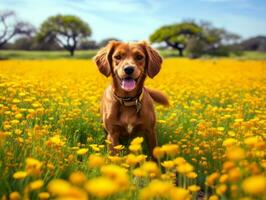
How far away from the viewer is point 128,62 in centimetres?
457

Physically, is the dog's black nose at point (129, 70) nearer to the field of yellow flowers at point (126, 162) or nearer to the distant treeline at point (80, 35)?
the field of yellow flowers at point (126, 162)

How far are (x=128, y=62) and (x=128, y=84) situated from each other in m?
0.25

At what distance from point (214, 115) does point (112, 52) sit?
160cm

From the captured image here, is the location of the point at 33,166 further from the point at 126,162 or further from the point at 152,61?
the point at 152,61

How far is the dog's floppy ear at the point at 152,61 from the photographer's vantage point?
4.93m

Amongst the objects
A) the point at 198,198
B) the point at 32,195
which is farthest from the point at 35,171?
the point at 198,198

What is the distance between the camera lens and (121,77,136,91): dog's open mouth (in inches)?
178

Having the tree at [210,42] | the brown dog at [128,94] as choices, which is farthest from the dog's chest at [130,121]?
the tree at [210,42]

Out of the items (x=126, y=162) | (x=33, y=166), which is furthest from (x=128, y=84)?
(x=33, y=166)

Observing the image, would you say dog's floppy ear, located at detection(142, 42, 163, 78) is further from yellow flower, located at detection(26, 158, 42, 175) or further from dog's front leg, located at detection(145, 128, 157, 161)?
yellow flower, located at detection(26, 158, 42, 175)

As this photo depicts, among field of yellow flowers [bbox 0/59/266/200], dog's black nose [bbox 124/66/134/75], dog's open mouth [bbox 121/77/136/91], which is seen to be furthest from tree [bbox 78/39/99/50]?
dog's black nose [bbox 124/66/134/75]

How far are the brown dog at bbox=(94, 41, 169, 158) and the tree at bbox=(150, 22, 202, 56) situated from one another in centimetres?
6156

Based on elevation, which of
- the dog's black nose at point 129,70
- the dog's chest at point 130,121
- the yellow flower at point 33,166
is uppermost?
the dog's black nose at point 129,70

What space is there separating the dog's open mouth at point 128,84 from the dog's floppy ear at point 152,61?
0.38 metres
